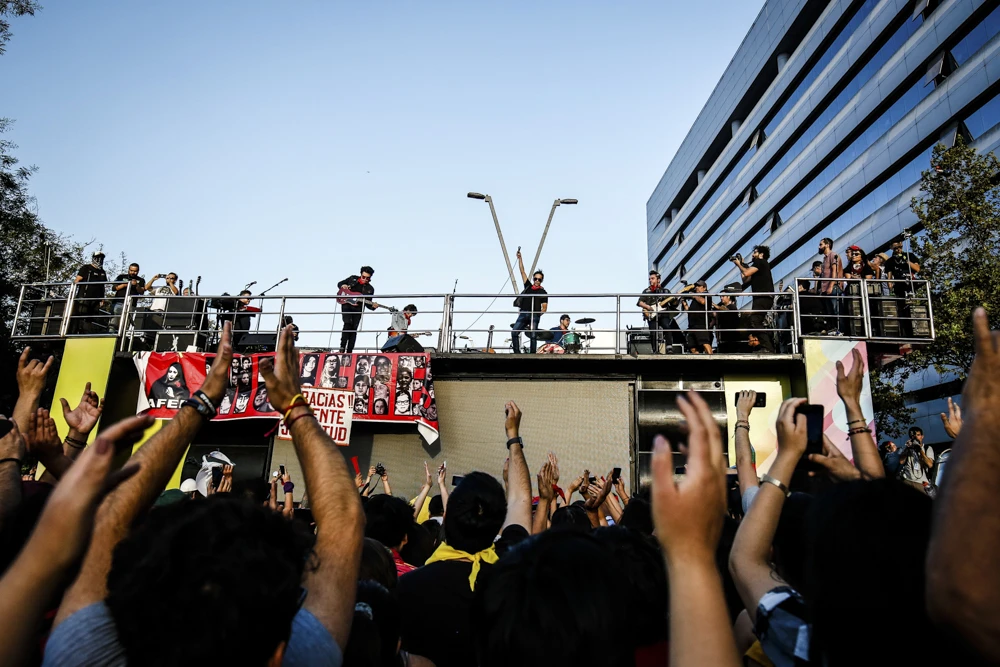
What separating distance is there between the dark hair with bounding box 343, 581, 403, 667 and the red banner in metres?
10.6

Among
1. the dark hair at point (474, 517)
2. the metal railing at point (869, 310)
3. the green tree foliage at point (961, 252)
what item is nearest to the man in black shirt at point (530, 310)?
the metal railing at point (869, 310)

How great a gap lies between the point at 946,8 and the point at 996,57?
4113 mm

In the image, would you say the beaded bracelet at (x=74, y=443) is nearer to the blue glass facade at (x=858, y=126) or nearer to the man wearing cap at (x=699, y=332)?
the man wearing cap at (x=699, y=332)

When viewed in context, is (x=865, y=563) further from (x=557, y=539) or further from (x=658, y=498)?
(x=557, y=539)

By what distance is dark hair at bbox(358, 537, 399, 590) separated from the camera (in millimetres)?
2832

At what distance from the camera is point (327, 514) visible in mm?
2115

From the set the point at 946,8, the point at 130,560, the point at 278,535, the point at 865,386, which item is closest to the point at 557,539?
the point at 278,535

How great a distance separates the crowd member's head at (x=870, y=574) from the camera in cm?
149

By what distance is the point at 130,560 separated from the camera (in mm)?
1544

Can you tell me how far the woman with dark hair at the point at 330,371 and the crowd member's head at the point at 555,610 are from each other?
11.9m

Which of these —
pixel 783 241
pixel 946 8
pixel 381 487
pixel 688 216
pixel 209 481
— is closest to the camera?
pixel 209 481

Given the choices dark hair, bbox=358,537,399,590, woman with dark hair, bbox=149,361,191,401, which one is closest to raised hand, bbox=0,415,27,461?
dark hair, bbox=358,537,399,590

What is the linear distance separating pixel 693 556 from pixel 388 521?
2.92m

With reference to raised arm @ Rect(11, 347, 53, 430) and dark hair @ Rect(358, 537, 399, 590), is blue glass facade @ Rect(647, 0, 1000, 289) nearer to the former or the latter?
dark hair @ Rect(358, 537, 399, 590)
